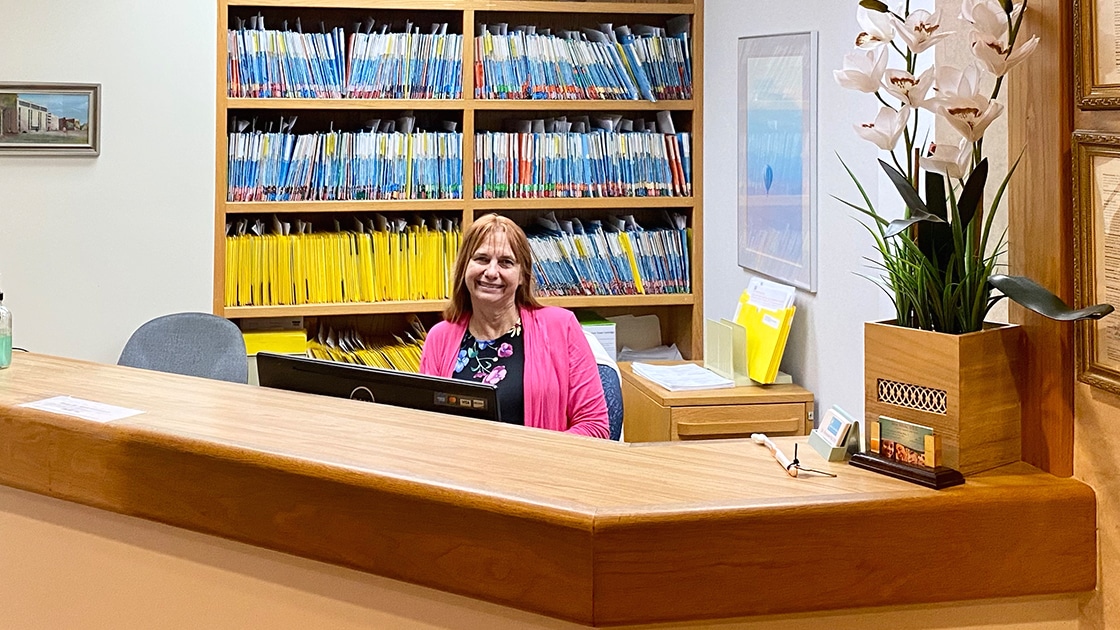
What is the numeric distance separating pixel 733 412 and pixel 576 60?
1487 mm

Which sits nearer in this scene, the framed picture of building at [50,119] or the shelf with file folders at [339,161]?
the framed picture of building at [50,119]

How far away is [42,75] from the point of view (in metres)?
3.52

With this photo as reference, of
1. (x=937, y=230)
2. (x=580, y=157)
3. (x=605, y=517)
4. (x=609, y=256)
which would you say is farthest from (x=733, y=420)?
(x=605, y=517)

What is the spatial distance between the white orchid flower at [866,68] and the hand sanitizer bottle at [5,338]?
1451mm

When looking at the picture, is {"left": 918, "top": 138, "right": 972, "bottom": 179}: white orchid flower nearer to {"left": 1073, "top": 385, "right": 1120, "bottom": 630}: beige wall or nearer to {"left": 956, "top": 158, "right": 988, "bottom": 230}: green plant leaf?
{"left": 956, "top": 158, "right": 988, "bottom": 230}: green plant leaf

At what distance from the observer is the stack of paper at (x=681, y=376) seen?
11.5ft

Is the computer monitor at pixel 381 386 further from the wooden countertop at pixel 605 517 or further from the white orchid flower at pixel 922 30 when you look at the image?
the white orchid flower at pixel 922 30

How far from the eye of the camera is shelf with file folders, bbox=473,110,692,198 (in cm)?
399

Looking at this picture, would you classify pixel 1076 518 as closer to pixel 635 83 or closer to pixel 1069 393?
pixel 1069 393

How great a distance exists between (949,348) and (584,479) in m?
0.47

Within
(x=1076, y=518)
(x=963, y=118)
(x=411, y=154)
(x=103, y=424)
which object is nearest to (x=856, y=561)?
(x=1076, y=518)

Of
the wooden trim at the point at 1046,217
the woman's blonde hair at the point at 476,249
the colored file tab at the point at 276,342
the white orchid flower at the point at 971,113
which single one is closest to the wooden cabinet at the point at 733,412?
the woman's blonde hair at the point at 476,249

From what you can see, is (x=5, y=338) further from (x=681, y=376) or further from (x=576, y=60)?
(x=576, y=60)

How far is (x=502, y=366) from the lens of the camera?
2863 millimetres
